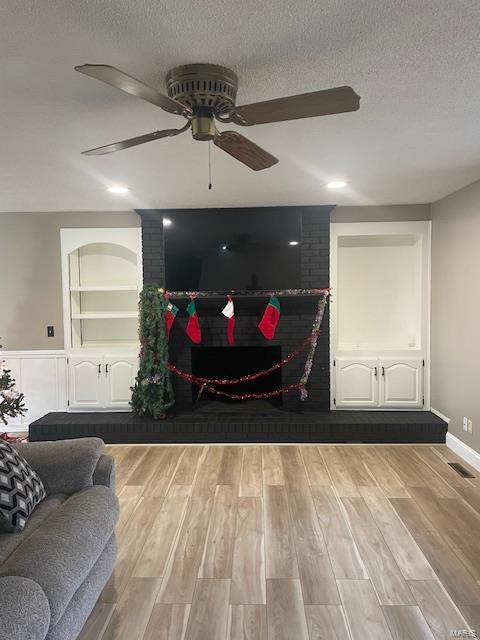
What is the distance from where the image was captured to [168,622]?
1.97 meters

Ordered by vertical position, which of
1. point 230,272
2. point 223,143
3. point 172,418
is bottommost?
point 172,418

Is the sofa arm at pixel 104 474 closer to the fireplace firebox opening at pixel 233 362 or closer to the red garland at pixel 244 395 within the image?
the red garland at pixel 244 395

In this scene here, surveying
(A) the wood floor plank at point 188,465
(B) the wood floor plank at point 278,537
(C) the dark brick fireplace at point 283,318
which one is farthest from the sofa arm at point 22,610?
(C) the dark brick fireplace at point 283,318

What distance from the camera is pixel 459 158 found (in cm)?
297

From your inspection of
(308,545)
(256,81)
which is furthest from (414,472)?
(256,81)

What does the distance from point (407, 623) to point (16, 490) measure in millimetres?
1943

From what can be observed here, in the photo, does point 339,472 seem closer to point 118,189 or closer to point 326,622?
point 326,622

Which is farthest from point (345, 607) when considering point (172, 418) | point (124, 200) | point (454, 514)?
point (124, 200)

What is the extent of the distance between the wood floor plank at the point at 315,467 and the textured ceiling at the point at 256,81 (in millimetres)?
2509

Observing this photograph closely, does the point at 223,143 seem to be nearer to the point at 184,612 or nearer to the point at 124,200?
the point at 184,612

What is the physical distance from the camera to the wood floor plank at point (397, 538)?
231 cm

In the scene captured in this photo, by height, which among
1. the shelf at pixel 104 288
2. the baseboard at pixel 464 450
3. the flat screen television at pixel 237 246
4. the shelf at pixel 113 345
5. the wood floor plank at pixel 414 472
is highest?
the flat screen television at pixel 237 246

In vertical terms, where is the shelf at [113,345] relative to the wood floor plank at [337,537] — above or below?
above

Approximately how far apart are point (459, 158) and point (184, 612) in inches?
130
